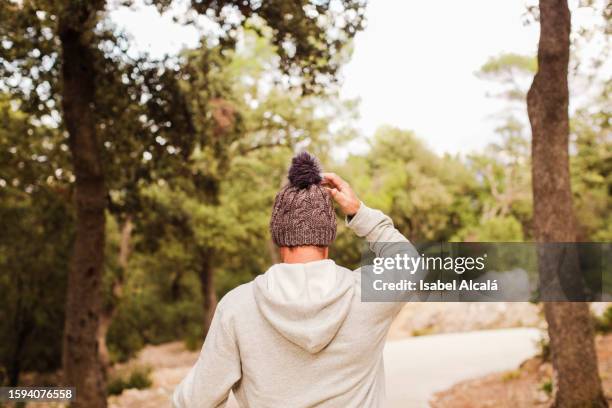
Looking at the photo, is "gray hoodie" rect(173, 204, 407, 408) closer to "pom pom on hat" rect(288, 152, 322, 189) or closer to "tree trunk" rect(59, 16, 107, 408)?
"pom pom on hat" rect(288, 152, 322, 189)

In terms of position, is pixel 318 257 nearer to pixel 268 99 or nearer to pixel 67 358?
pixel 67 358

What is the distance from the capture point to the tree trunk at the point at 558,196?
6.74 m

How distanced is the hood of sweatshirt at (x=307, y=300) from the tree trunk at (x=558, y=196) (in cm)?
553

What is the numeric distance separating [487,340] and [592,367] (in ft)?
34.7

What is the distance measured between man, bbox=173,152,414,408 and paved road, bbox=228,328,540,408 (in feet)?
21.8

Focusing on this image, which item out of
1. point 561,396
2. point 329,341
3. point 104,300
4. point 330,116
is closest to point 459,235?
point 330,116

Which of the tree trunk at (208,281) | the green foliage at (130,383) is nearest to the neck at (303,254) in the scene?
the green foliage at (130,383)

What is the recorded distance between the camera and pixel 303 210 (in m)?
1.88

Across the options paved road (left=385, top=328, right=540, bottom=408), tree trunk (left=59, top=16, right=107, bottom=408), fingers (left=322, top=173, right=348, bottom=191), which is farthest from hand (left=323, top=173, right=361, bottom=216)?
paved road (left=385, top=328, right=540, bottom=408)

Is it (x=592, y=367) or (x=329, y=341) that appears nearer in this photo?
(x=329, y=341)

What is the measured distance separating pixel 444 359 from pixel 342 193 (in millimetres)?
12624

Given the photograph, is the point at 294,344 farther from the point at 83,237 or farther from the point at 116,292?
the point at 116,292

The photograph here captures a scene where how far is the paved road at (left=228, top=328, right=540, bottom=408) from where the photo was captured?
10.3 m

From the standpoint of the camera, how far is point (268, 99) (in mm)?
19641
